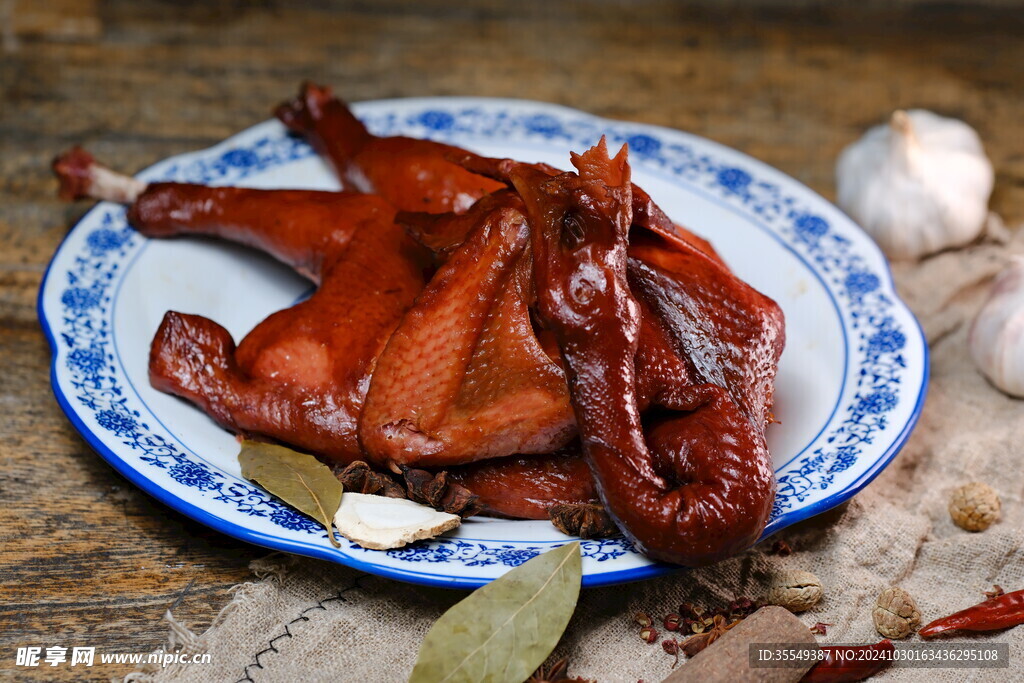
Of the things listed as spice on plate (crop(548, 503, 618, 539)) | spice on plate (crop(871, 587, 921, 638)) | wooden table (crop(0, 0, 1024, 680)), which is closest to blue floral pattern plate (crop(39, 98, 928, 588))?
spice on plate (crop(548, 503, 618, 539))

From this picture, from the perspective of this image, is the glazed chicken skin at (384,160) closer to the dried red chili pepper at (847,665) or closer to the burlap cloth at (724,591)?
the burlap cloth at (724,591)

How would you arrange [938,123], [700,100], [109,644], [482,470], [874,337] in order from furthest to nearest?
1. [700,100]
2. [938,123]
3. [874,337]
4. [482,470]
5. [109,644]

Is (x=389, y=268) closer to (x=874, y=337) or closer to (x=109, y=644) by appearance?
(x=109, y=644)

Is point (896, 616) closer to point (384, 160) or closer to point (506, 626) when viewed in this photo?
point (506, 626)

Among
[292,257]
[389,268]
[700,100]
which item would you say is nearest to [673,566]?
[389,268]

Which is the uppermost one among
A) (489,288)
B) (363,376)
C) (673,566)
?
(489,288)

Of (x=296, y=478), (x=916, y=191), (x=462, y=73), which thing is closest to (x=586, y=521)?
(x=296, y=478)
